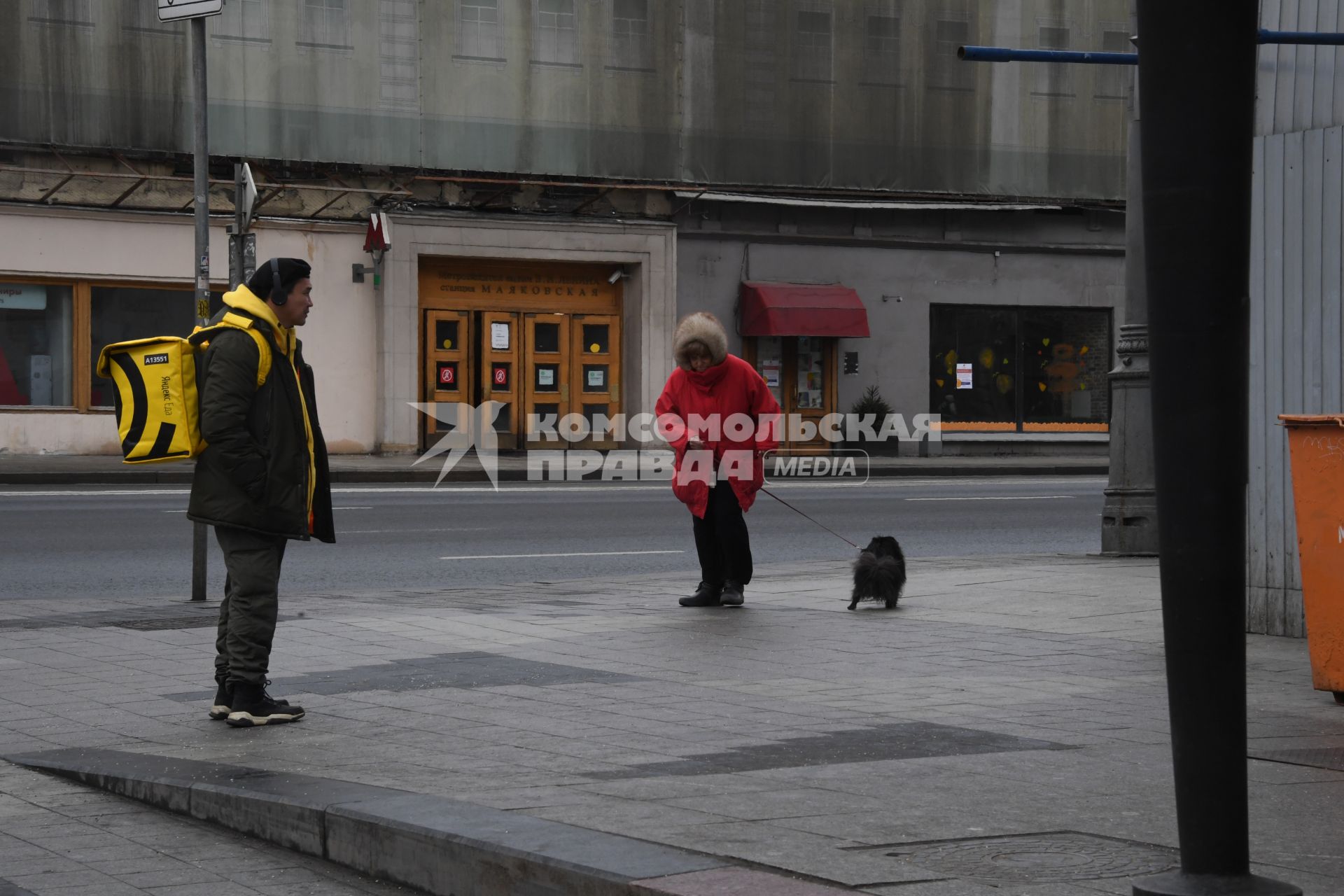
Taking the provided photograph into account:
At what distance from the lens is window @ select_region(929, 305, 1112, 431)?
33.7 m

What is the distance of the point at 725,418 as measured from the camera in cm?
1106

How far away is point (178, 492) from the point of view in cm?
2217

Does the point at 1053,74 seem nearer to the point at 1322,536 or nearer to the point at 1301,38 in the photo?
the point at 1301,38

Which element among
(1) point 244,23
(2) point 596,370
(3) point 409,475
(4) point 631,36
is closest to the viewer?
(3) point 409,475

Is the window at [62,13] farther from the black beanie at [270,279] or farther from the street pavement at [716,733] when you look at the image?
the black beanie at [270,279]

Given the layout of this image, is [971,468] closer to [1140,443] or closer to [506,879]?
[1140,443]

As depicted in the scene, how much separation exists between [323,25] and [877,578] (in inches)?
870

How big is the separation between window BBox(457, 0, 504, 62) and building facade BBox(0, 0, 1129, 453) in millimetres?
49

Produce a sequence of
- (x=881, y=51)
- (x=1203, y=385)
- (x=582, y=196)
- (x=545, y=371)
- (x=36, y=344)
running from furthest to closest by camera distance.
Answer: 1. (x=881, y=51)
2. (x=582, y=196)
3. (x=545, y=371)
4. (x=36, y=344)
5. (x=1203, y=385)

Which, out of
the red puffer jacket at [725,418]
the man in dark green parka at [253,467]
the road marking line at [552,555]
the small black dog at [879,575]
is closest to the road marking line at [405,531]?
the road marking line at [552,555]

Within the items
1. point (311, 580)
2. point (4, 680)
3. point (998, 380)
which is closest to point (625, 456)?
point (998, 380)

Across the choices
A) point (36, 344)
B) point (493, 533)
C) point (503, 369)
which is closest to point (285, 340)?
point (493, 533)

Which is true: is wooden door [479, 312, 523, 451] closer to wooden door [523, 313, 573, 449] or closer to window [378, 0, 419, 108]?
wooden door [523, 313, 573, 449]

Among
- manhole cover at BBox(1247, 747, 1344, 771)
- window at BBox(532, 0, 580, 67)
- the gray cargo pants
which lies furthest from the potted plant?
manhole cover at BBox(1247, 747, 1344, 771)
